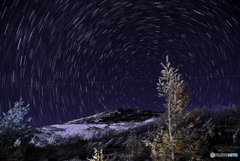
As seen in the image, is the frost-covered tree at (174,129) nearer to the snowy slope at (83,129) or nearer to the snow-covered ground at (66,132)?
the snowy slope at (83,129)

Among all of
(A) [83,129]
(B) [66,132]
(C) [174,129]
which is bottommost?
(A) [83,129]

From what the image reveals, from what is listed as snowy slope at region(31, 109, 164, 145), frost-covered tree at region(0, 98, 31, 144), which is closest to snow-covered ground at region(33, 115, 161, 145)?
snowy slope at region(31, 109, 164, 145)

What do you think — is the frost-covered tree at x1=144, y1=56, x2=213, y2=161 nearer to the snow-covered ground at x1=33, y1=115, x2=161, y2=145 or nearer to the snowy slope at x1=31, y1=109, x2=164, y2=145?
the snowy slope at x1=31, y1=109, x2=164, y2=145

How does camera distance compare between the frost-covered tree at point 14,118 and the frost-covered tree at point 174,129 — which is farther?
the frost-covered tree at point 14,118

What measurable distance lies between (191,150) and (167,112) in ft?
6.34

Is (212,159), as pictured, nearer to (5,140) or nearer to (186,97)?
(186,97)

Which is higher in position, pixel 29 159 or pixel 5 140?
pixel 5 140

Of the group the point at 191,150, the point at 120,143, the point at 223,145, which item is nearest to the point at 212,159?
the point at 223,145

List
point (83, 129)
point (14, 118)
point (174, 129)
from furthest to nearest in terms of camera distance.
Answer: point (83, 129) → point (14, 118) → point (174, 129)

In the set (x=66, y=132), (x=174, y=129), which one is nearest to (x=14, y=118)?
(x=174, y=129)

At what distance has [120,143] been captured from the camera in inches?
634

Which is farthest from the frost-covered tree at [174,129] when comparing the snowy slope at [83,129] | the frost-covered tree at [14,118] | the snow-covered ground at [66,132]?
the snow-covered ground at [66,132]

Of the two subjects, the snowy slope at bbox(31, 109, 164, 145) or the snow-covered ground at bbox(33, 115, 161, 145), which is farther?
the snowy slope at bbox(31, 109, 164, 145)

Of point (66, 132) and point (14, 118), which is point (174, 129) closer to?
point (14, 118)
